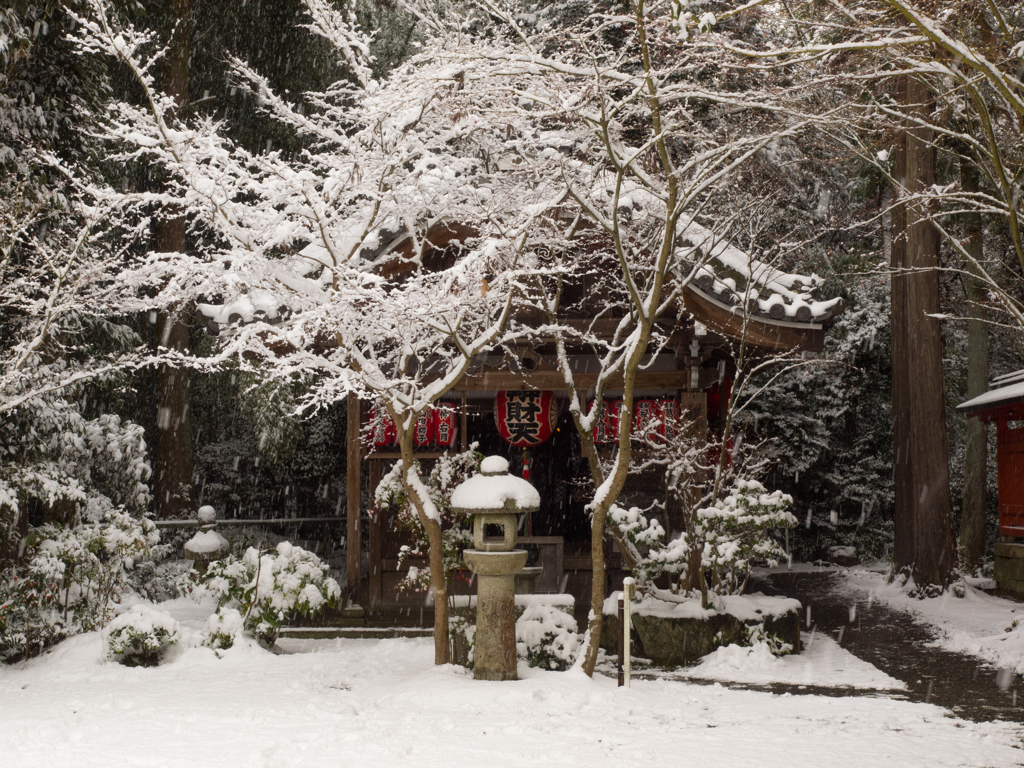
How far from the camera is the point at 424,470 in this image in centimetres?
1257

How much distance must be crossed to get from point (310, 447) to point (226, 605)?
9050 millimetres

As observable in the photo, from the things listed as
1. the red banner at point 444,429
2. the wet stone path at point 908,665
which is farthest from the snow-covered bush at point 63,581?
the wet stone path at point 908,665

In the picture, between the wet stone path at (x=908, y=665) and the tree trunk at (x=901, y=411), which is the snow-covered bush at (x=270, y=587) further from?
the tree trunk at (x=901, y=411)

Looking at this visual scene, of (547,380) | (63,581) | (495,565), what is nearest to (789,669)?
(495,565)

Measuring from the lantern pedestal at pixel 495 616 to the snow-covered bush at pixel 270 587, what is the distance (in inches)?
78.0

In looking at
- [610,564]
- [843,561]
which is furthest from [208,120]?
[843,561]

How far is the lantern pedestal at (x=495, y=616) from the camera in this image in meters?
7.50

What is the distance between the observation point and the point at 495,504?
7.45 meters

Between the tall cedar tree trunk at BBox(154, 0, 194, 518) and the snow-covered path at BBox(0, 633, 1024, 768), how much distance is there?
22.3 ft

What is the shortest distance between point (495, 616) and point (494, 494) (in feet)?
3.40

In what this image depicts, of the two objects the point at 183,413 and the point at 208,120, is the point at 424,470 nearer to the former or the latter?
the point at 183,413

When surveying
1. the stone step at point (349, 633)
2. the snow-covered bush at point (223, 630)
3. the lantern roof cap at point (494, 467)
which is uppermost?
the lantern roof cap at point (494, 467)

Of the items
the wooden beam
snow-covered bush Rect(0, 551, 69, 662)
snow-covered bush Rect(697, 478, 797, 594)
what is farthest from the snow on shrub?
snow-covered bush Rect(0, 551, 69, 662)

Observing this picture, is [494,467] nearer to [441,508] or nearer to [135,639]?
[441,508]
